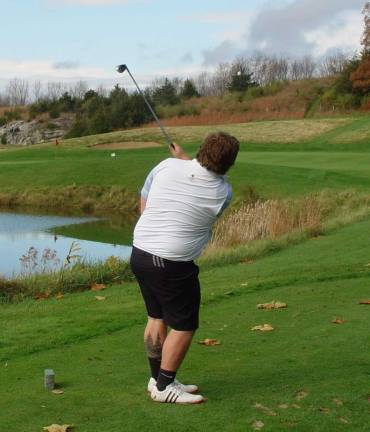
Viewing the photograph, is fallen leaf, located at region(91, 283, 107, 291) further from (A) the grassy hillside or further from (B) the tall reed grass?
(A) the grassy hillside

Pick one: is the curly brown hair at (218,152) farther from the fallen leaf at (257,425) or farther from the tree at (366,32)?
the tree at (366,32)

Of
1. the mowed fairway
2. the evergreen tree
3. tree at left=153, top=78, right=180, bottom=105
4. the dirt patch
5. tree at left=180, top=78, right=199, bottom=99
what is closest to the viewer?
the mowed fairway

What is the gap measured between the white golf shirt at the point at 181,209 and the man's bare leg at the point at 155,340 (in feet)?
2.02

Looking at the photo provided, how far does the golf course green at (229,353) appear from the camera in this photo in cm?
509

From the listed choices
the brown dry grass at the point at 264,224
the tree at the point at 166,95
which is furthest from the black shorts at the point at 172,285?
the tree at the point at 166,95

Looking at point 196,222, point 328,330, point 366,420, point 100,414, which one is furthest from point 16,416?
point 328,330

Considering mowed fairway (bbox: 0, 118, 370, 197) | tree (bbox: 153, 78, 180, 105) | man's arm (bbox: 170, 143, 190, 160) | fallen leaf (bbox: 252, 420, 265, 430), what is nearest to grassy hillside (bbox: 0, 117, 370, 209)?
mowed fairway (bbox: 0, 118, 370, 197)

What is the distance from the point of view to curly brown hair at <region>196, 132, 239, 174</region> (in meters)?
5.22

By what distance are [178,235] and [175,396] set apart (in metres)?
1.12

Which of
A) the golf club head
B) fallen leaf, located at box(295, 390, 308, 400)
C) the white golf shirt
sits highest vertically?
the golf club head

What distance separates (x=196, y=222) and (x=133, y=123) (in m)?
65.2

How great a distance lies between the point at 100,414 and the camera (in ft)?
16.8

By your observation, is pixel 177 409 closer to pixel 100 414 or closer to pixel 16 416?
pixel 100 414

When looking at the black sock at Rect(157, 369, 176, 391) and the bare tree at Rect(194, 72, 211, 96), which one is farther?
the bare tree at Rect(194, 72, 211, 96)
